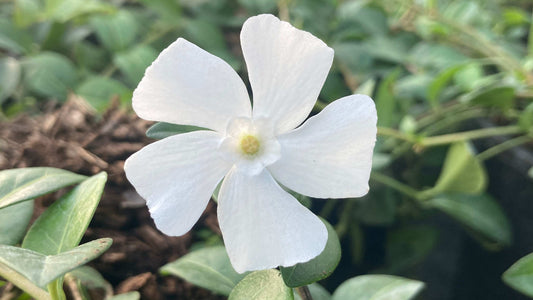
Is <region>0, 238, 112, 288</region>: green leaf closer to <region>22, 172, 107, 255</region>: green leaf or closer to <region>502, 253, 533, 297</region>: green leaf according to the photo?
<region>22, 172, 107, 255</region>: green leaf

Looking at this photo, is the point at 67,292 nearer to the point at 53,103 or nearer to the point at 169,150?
the point at 169,150

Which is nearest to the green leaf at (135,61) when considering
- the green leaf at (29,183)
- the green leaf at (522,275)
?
the green leaf at (29,183)

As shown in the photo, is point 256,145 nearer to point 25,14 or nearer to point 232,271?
point 232,271

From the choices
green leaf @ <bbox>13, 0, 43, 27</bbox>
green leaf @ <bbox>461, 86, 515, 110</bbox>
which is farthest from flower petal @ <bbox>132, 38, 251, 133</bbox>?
green leaf @ <bbox>13, 0, 43, 27</bbox>

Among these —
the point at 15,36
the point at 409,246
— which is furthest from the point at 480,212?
the point at 15,36

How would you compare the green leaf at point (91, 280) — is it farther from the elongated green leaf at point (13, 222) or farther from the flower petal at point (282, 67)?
the flower petal at point (282, 67)

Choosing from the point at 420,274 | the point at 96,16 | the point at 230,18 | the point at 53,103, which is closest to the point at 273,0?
the point at 230,18
